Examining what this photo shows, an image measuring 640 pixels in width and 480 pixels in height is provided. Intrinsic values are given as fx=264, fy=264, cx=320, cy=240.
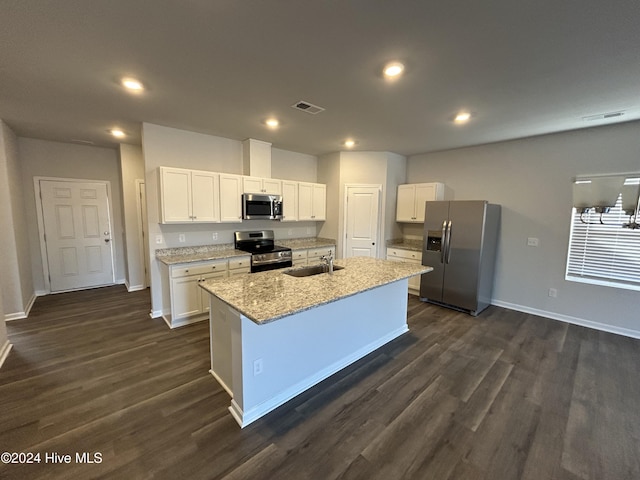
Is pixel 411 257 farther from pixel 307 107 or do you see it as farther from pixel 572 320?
pixel 307 107

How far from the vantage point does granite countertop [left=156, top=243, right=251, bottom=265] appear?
3.57 metres

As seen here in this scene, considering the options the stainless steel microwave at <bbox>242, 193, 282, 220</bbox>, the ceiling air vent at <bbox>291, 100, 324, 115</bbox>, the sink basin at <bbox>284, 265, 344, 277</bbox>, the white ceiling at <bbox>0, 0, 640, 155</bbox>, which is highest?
the ceiling air vent at <bbox>291, 100, 324, 115</bbox>

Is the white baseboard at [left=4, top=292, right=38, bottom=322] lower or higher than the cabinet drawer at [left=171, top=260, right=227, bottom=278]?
lower

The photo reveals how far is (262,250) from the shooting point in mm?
4559

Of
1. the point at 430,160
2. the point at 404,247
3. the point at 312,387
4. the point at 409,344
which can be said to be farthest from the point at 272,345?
the point at 430,160

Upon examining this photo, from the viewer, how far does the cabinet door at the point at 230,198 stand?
4066 mm

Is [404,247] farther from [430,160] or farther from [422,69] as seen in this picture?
[422,69]

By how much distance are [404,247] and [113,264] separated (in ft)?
19.5

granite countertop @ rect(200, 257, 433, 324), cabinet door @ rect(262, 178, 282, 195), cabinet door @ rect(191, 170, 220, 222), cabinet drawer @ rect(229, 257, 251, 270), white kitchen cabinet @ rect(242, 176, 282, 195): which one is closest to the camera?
granite countertop @ rect(200, 257, 433, 324)

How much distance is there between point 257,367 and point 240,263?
7.13 ft

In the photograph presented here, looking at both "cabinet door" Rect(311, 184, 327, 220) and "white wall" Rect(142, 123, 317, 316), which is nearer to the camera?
"white wall" Rect(142, 123, 317, 316)

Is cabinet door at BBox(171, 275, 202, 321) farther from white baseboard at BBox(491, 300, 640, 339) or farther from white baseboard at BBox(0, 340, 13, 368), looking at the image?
white baseboard at BBox(491, 300, 640, 339)

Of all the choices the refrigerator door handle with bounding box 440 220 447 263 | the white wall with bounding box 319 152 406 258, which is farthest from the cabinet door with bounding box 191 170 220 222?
the refrigerator door handle with bounding box 440 220 447 263

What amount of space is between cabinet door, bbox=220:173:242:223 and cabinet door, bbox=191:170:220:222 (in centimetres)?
8
